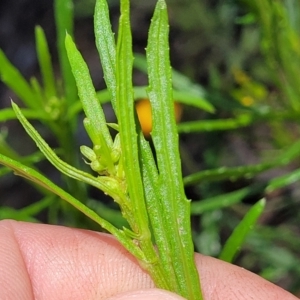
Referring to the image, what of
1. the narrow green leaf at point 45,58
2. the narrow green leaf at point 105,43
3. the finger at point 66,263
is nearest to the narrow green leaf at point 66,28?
the narrow green leaf at point 45,58

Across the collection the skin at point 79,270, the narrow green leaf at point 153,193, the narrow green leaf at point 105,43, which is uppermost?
the narrow green leaf at point 105,43

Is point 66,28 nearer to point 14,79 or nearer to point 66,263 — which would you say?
point 14,79

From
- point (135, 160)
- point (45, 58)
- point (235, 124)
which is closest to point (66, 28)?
point (45, 58)

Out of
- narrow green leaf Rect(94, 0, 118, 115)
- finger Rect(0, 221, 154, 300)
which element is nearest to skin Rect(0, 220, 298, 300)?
finger Rect(0, 221, 154, 300)

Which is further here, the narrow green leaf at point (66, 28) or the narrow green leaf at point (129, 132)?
the narrow green leaf at point (66, 28)

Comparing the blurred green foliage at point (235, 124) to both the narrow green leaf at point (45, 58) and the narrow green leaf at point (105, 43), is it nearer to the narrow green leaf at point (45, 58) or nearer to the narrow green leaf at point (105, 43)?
the narrow green leaf at point (45, 58)

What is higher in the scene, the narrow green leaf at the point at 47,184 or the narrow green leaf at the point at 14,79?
the narrow green leaf at the point at 14,79
